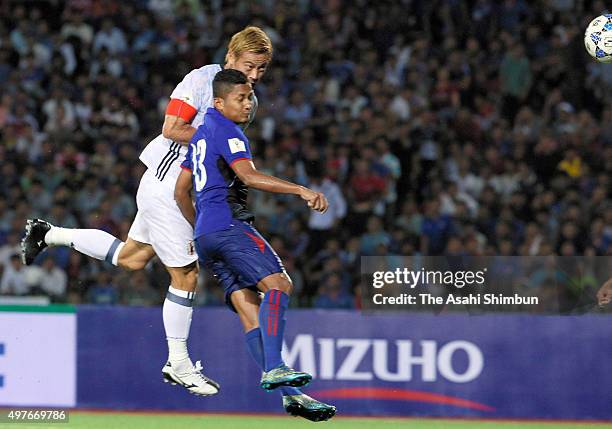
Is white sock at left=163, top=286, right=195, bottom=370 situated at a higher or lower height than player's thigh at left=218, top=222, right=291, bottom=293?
lower

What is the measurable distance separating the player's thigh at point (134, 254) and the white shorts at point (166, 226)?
11.6 inches

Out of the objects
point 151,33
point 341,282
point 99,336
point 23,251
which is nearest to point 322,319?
point 341,282

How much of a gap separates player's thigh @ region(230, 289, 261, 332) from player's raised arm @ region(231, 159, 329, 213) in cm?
77

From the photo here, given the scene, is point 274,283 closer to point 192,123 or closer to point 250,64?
point 192,123

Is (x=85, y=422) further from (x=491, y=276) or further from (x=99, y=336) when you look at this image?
(x=491, y=276)

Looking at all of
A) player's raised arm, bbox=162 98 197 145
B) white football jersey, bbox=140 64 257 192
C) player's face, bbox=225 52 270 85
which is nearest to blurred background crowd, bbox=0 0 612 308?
white football jersey, bbox=140 64 257 192

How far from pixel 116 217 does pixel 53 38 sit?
382cm

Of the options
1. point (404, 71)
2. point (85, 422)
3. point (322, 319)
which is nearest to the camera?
point (85, 422)

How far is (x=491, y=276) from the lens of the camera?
10.8 meters

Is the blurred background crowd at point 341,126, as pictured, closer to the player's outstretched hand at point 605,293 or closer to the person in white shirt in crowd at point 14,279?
the person in white shirt in crowd at point 14,279

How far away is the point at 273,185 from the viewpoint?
24.5 ft

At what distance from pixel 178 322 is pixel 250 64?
1828 mm

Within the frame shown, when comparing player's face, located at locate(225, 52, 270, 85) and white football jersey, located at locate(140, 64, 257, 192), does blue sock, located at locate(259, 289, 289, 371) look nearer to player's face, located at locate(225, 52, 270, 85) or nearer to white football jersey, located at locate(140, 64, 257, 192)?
white football jersey, located at locate(140, 64, 257, 192)

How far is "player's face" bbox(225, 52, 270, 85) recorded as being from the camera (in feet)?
26.8
